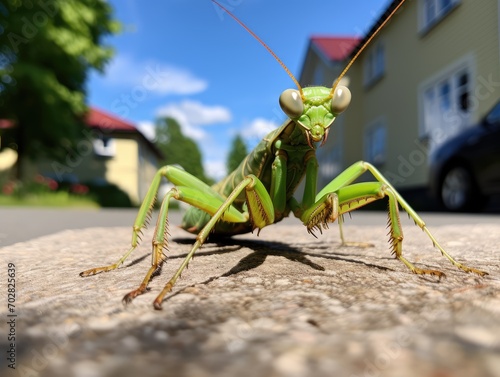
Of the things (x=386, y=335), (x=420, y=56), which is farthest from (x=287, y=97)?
(x=420, y=56)

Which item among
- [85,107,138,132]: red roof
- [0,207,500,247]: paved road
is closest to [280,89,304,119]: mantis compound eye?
[0,207,500,247]: paved road

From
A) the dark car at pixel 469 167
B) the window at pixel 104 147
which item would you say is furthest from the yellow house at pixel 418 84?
the window at pixel 104 147

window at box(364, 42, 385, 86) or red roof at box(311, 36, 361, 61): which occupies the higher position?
red roof at box(311, 36, 361, 61)

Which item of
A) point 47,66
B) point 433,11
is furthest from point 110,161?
point 433,11

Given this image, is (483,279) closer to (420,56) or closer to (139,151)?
(420,56)

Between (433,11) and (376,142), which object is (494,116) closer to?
(433,11)

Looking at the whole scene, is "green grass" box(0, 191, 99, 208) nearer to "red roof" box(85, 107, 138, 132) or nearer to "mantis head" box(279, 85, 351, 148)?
"red roof" box(85, 107, 138, 132)
